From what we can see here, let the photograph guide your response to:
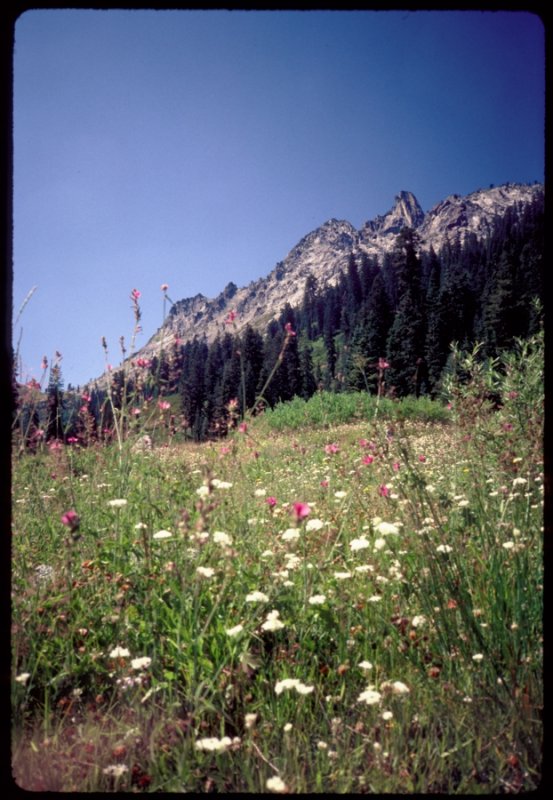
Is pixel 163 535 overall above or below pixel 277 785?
above

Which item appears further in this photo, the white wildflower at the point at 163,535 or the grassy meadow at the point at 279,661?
the white wildflower at the point at 163,535

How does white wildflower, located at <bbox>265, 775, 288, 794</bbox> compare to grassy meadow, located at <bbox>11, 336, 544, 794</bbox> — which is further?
grassy meadow, located at <bbox>11, 336, 544, 794</bbox>

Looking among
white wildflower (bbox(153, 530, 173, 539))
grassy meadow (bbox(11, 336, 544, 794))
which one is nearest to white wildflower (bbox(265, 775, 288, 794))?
grassy meadow (bbox(11, 336, 544, 794))

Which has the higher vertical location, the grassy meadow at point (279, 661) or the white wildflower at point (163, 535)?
the white wildflower at point (163, 535)

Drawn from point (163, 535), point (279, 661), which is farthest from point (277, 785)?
point (163, 535)

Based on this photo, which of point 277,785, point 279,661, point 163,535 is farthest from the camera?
point 163,535

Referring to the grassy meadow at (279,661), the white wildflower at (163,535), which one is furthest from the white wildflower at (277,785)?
the white wildflower at (163,535)

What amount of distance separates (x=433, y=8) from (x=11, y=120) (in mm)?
1378

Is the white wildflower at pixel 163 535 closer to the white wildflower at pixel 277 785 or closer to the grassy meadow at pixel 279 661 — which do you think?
the grassy meadow at pixel 279 661

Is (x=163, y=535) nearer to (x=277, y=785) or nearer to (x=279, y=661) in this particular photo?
(x=279, y=661)

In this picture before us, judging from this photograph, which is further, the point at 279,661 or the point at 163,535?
the point at 163,535

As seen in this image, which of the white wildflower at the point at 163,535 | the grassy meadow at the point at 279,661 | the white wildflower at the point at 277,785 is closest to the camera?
the white wildflower at the point at 277,785

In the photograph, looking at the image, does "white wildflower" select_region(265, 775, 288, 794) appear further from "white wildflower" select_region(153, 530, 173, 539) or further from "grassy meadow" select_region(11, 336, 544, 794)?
"white wildflower" select_region(153, 530, 173, 539)

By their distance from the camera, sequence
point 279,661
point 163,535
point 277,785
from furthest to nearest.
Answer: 1. point 163,535
2. point 279,661
3. point 277,785
